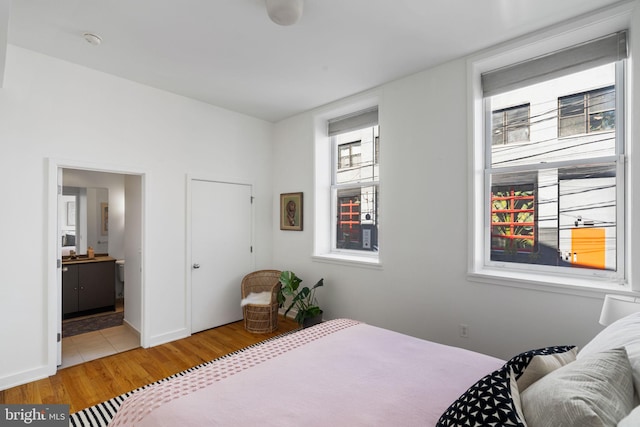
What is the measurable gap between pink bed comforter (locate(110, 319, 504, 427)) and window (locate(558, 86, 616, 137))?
1.95 m

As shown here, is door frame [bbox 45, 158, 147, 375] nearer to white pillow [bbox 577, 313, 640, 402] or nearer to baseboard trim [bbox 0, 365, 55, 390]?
baseboard trim [bbox 0, 365, 55, 390]

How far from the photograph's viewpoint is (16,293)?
2.57 metres

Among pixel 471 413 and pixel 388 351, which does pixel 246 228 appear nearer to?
pixel 388 351

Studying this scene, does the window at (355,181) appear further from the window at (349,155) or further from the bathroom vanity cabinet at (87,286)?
the bathroom vanity cabinet at (87,286)

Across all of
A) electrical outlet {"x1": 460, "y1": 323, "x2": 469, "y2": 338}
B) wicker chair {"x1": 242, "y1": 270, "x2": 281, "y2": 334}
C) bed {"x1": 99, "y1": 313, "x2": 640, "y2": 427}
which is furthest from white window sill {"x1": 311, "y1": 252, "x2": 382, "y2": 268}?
bed {"x1": 99, "y1": 313, "x2": 640, "y2": 427}

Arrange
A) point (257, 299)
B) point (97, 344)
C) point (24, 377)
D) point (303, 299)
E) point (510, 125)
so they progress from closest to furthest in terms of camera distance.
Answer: point (24, 377) → point (510, 125) → point (97, 344) → point (257, 299) → point (303, 299)

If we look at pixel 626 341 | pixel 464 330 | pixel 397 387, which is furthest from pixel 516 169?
pixel 397 387

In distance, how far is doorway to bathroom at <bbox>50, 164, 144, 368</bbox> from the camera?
10.7 ft

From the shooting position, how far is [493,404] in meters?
0.88

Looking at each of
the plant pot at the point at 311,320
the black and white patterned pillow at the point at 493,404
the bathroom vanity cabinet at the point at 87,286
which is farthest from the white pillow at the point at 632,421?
the bathroom vanity cabinet at the point at 87,286

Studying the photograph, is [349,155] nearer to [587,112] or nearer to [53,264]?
[587,112]

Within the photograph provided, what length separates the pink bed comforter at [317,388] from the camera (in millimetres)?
1203

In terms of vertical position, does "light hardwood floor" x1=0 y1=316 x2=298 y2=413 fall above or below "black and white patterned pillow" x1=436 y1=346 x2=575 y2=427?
below

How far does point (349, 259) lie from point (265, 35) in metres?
2.46
